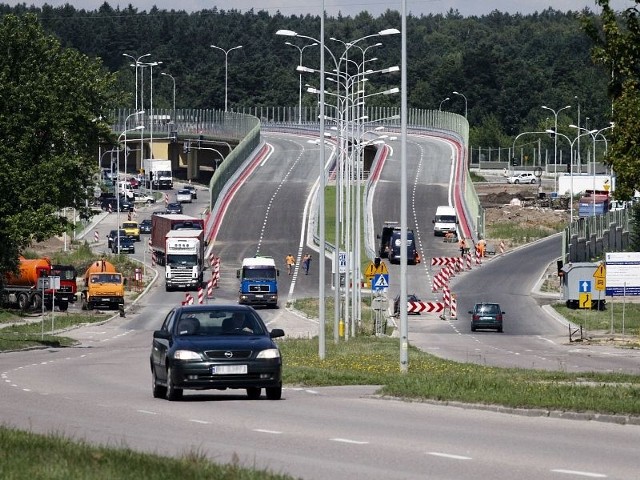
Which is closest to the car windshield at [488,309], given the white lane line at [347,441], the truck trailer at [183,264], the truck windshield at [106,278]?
the truck windshield at [106,278]

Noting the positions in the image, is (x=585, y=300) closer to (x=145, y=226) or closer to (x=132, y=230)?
(x=132, y=230)

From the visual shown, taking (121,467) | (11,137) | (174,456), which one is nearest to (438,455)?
(174,456)

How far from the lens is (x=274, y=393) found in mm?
25203

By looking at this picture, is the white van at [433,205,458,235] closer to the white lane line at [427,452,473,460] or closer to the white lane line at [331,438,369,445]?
the white lane line at [331,438,369,445]

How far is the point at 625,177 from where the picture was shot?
89.3ft

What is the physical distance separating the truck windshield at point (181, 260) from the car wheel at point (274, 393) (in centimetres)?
6356

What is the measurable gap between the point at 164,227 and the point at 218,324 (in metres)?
75.4

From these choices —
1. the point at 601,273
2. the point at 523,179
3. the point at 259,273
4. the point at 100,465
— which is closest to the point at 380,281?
the point at 601,273

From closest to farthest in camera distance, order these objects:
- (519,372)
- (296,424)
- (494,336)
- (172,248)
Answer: (296,424) < (519,372) < (494,336) < (172,248)

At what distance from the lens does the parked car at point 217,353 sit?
24.2 m

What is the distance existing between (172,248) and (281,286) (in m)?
7.36

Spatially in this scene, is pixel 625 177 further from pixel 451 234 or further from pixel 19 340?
pixel 451 234

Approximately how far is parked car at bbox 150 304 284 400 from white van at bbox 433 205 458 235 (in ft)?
293

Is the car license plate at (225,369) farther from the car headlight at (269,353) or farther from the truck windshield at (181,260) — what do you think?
the truck windshield at (181,260)
